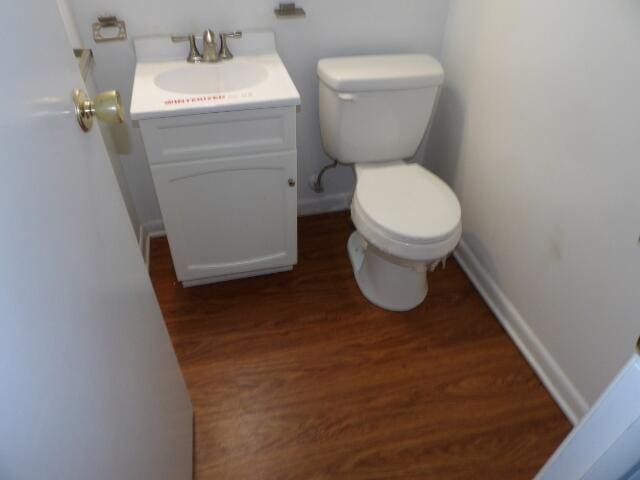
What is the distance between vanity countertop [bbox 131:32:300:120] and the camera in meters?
1.31

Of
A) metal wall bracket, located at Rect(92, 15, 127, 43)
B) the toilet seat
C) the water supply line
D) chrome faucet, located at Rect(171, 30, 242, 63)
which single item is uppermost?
metal wall bracket, located at Rect(92, 15, 127, 43)

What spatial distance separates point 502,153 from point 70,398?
56.2 inches

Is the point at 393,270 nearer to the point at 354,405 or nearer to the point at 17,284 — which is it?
the point at 354,405

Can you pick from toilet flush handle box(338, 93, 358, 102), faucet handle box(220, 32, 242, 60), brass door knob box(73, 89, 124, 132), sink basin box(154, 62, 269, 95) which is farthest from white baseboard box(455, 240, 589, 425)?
brass door knob box(73, 89, 124, 132)

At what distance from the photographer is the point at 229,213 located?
1555 mm

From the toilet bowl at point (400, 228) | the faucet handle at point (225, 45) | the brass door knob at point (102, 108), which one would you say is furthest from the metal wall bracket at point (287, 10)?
the brass door knob at point (102, 108)

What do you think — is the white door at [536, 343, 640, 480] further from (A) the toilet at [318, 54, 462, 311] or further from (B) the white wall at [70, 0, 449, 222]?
(B) the white wall at [70, 0, 449, 222]

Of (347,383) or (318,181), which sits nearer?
(347,383)

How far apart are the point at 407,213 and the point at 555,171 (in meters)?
0.44

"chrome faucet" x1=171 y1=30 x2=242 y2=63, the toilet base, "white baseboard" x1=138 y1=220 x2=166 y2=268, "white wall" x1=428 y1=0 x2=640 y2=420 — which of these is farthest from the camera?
"white baseboard" x1=138 y1=220 x2=166 y2=268

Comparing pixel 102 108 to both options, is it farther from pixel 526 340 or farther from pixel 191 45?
pixel 526 340

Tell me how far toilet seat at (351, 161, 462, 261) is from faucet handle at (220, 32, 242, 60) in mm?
611

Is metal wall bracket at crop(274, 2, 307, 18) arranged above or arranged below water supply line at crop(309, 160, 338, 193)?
above

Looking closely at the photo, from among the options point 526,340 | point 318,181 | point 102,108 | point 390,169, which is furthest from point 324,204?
point 102,108
